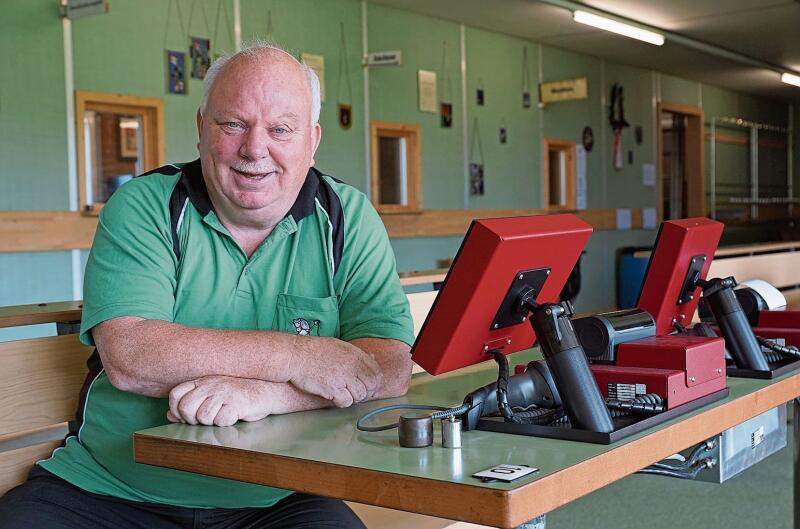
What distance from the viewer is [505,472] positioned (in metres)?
1.31

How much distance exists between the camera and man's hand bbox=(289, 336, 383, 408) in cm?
185

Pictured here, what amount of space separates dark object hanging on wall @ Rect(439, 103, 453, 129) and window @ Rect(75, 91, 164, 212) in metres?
3.35

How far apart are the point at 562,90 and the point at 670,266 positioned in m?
8.99

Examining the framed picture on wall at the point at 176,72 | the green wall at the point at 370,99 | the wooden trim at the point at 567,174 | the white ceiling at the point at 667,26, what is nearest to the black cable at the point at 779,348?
the green wall at the point at 370,99

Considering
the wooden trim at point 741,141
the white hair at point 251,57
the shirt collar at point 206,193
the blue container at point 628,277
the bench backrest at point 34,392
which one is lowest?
the blue container at point 628,277

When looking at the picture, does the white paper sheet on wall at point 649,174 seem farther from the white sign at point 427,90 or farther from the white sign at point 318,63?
the white sign at point 318,63

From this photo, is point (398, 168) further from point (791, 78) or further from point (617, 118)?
point (791, 78)

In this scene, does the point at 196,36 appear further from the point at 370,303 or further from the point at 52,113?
the point at 370,303

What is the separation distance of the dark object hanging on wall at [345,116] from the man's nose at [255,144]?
21.4 feet

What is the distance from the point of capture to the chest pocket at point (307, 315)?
2.07 metres

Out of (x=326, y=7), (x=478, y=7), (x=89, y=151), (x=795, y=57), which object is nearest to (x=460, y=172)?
(x=478, y=7)

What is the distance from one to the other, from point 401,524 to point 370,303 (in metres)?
0.61

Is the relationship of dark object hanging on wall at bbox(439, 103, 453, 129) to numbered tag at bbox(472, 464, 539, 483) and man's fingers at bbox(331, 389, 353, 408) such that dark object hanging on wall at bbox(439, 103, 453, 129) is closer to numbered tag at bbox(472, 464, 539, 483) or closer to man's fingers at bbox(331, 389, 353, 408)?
man's fingers at bbox(331, 389, 353, 408)

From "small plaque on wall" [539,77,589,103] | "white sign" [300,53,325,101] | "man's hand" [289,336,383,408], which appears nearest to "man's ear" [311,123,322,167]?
"man's hand" [289,336,383,408]
